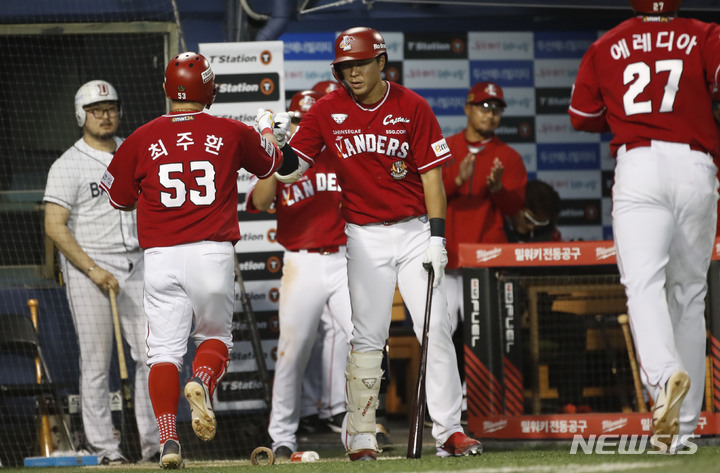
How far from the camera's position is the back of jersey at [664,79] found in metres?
4.75

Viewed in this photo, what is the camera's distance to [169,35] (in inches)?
335

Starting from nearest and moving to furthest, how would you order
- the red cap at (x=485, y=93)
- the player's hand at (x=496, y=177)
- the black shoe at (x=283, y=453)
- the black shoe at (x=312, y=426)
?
the black shoe at (x=283, y=453)
the player's hand at (x=496, y=177)
the red cap at (x=485, y=93)
the black shoe at (x=312, y=426)

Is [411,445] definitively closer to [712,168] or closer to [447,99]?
[712,168]

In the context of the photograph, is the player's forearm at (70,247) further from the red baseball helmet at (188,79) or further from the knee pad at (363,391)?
the knee pad at (363,391)

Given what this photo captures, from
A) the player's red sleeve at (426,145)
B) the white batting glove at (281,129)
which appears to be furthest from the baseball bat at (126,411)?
the player's red sleeve at (426,145)

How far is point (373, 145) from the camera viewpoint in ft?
17.3

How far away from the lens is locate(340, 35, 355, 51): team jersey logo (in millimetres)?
5215

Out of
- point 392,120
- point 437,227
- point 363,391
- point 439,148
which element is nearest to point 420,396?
point 363,391

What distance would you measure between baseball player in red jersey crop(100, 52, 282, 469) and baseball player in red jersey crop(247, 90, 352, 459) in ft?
4.55

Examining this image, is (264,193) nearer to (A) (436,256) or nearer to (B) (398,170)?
(B) (398,170)

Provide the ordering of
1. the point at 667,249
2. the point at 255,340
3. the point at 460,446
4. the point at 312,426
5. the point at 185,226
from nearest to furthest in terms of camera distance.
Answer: the point at 667,249
the point at 185,226
the point at 460,446
the point at 255,340
the point at 312,426

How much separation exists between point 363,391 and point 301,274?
1610 millimetres

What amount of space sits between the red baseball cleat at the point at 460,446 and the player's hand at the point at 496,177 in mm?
2169

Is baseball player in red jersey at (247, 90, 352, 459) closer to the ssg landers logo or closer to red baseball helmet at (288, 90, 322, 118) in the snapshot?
red baseball helmet at (288, 90, 322, 118)
